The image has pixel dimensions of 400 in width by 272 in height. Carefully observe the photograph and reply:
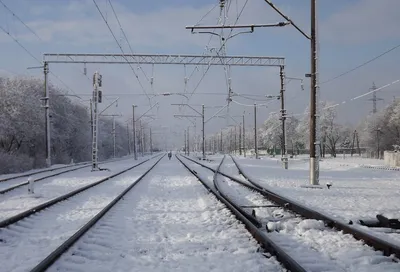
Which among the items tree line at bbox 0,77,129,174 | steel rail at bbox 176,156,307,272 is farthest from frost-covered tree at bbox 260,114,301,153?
steel rail at bbox 176,156,307,272

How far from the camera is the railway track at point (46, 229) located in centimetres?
675

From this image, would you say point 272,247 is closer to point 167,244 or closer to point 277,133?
point 167,244

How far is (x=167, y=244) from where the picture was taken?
302 inches

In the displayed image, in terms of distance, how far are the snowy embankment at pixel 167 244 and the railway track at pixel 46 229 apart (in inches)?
11.8

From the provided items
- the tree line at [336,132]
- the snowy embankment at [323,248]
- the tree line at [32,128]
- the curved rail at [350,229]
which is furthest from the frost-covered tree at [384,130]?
the snowy embankment at [323,248]

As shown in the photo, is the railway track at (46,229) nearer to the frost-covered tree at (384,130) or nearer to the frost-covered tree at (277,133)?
the frost-covered tree at (384,130)

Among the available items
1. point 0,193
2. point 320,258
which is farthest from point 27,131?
point 320,258

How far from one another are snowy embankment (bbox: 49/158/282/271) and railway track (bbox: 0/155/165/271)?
299 mm

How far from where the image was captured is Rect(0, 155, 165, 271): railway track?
6.75 meters

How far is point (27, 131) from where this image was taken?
50.2 metres

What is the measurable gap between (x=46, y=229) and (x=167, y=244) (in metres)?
Result: 3.27

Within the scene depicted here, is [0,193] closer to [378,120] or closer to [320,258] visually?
[320,258]

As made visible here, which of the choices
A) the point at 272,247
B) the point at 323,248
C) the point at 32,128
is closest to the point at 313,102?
the point at 323,248

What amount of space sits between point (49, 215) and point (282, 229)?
6323 mm
